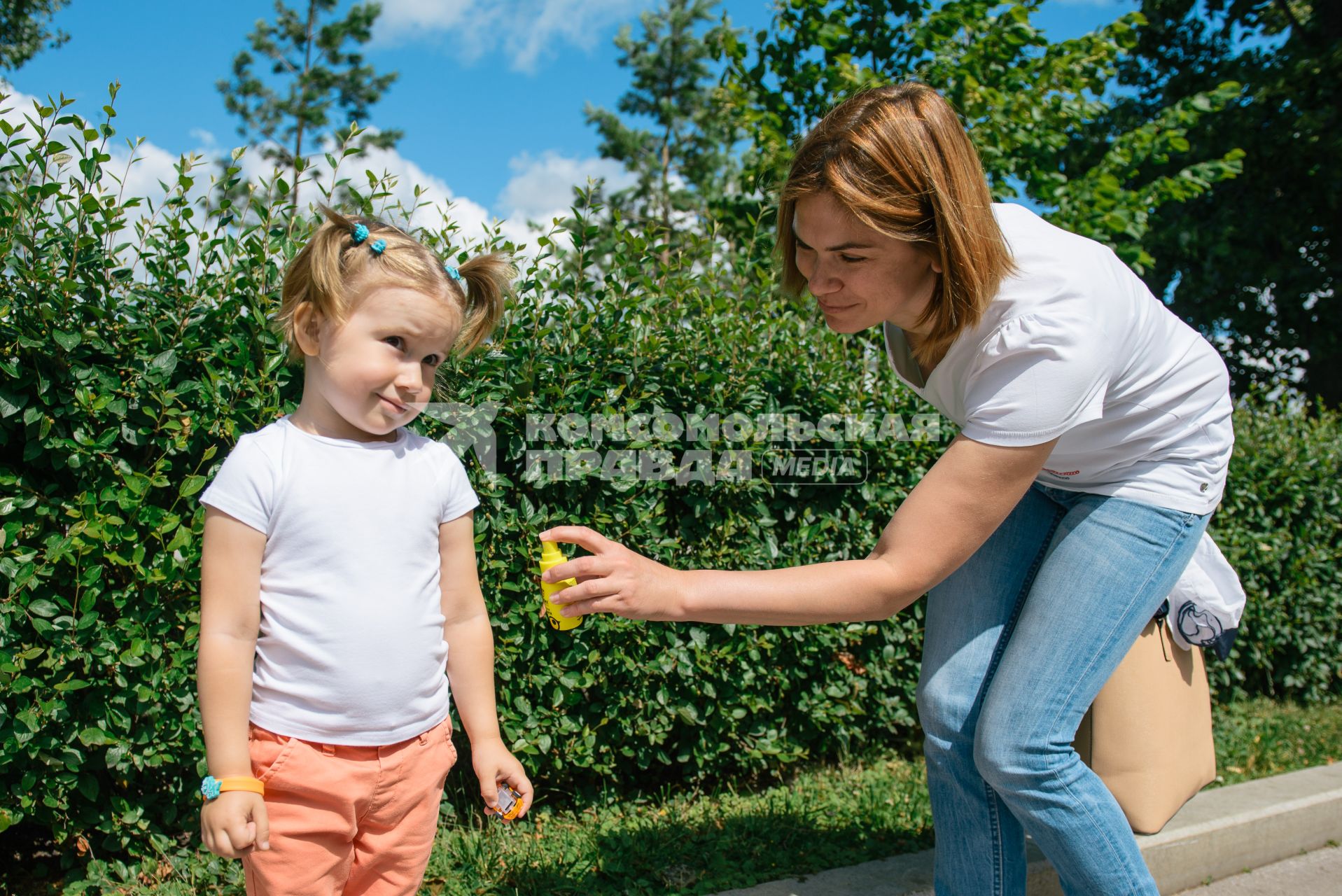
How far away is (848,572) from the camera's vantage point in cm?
184

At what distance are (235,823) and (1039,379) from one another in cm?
168

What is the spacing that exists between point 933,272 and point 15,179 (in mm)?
2215

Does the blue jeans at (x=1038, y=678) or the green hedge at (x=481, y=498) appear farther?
the green hedge at (x=481, y=498)

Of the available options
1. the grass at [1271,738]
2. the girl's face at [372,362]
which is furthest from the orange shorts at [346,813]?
the grass at [1271,738]

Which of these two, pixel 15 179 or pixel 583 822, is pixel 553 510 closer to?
pixel 583 822

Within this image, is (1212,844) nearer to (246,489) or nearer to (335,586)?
(335,586)

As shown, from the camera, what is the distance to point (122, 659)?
2348 millimetres

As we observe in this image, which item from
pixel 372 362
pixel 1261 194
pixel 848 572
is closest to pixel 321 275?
pixel 372 362

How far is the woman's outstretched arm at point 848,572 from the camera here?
1671 mm

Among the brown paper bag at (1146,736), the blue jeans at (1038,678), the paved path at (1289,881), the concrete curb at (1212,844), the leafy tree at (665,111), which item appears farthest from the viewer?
the leafy tree at (665,111)

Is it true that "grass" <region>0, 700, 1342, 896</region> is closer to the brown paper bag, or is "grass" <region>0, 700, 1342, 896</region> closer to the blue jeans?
the blue jeans

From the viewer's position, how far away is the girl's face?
1740 millimetres

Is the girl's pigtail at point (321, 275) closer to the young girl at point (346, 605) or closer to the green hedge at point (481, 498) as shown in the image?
the young girl at point (346, 605)

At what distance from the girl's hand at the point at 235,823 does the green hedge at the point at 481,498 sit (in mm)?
1035
